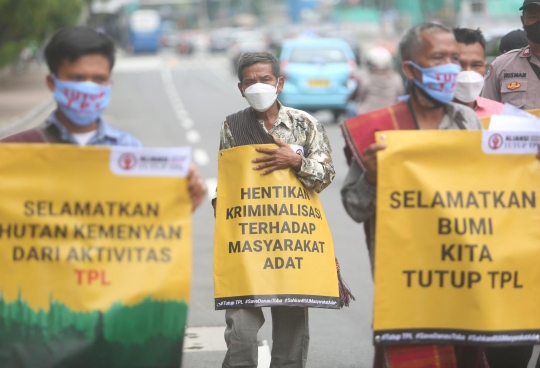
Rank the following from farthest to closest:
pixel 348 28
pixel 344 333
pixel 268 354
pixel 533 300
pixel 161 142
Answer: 1. pixel 348 28
2. pixel 161 142
3. pixel 344 333
4. pixel 268 354
5. pixel 533 300

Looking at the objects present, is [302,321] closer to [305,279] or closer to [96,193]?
[305,279]

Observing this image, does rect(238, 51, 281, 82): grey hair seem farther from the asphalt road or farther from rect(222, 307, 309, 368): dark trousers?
the asphalt road

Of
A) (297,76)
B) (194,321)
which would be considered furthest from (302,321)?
(297,76)

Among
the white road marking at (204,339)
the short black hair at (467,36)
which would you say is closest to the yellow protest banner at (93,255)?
the short black hair at (467,36)

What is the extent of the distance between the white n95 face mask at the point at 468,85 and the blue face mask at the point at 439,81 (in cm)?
88

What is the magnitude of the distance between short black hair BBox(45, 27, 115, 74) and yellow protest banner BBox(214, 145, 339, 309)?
4.31 ft

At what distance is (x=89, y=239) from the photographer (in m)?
3.71

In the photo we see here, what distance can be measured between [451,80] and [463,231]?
57 cm

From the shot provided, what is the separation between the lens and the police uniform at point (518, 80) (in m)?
6.09

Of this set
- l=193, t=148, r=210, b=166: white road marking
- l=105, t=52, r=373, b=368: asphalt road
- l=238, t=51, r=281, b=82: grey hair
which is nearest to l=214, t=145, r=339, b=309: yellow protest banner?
l=238, t=51, r=281, b=82: grey hair

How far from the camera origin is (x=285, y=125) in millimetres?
4996

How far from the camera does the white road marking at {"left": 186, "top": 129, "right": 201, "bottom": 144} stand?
67.4 ft

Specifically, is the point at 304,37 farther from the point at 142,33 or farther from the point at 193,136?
the point at 142,33

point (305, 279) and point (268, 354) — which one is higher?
point (305, 279)
